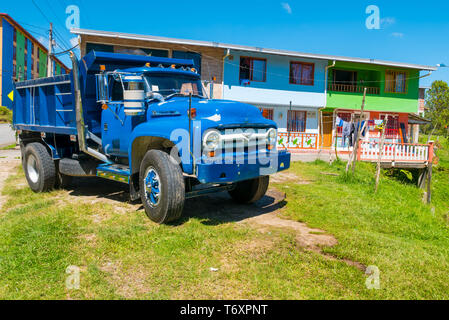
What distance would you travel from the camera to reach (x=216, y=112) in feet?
18.1

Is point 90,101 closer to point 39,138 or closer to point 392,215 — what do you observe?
point 39,138

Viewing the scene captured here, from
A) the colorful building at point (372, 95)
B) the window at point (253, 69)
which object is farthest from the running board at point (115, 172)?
the colorful building at point (372, 95)

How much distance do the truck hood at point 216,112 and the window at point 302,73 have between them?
19.1 metres

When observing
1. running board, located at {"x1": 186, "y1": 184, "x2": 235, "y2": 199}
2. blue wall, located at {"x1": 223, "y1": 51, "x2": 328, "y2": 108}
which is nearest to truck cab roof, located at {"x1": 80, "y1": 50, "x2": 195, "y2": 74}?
running board, located at {"x1": 186, "y1": 184, "x2": 235, "y2": 199}

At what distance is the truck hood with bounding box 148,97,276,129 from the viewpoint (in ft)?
17.7

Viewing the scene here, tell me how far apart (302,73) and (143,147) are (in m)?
20.1

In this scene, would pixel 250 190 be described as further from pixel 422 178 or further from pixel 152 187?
pixel 422 178

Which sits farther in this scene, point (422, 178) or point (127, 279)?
point (422, 178)

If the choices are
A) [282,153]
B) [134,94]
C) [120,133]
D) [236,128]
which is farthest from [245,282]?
[120,133]

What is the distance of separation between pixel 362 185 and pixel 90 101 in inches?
281

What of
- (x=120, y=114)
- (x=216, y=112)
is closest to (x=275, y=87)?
(x=120, y=114)

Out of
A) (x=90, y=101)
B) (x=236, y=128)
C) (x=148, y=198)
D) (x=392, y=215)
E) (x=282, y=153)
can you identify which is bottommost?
(x=392, y=215)

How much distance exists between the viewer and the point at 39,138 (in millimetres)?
8852

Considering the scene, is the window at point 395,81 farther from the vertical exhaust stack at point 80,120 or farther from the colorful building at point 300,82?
the vertical exhaust stack at point 80,120
